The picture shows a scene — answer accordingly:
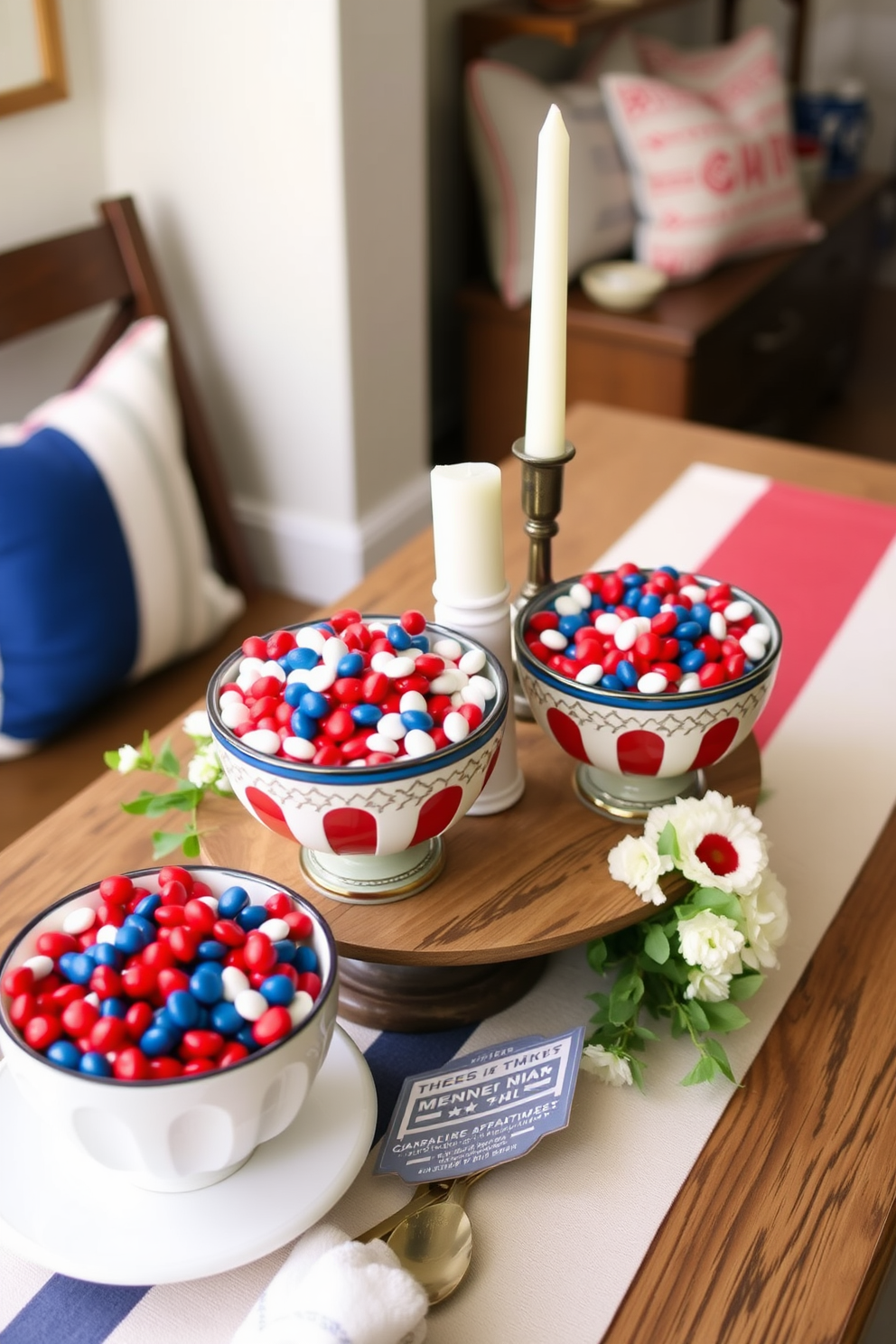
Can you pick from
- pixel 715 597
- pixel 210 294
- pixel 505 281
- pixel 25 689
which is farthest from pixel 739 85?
pixel 715 597

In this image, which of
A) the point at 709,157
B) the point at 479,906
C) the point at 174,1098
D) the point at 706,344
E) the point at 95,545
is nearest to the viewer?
the point at 174,1098

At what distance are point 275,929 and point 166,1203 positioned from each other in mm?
149

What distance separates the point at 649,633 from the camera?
31.7 inches

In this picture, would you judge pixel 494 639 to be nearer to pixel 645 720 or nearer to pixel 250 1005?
pixel 645 720

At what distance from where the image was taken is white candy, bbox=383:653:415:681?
29.0 inches

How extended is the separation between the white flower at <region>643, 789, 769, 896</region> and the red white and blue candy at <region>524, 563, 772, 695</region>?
0.08 m

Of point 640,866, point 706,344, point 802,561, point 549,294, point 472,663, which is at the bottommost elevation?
point 706,344

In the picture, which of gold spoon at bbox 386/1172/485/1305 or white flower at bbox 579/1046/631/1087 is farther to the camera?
white flower at bbox 579/1046/631/1087

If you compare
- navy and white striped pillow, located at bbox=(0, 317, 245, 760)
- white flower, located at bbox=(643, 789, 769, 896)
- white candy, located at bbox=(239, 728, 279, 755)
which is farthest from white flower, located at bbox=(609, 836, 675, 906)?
navy and white striped pillow, located at bbox=(0, 317, 245, 760)

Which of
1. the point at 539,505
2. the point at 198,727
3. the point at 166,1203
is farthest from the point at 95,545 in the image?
the point at 166,1203

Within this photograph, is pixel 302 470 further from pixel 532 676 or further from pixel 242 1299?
pixel 242 1299

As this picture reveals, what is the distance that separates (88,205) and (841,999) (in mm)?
1738

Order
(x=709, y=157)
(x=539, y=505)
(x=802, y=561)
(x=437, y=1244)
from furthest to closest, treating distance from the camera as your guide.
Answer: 1. (x=709, y=157)
2. (x=802, y=561)
3. (x=539, y=505)
4. (x=437, y=1244)

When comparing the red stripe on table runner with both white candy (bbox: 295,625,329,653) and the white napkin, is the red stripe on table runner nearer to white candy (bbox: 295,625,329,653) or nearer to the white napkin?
white candy (bbox: 295,625,329,653)
